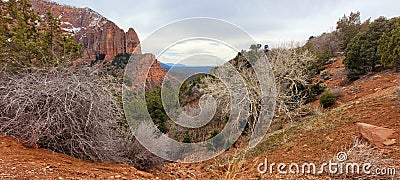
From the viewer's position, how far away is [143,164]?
4.56 m

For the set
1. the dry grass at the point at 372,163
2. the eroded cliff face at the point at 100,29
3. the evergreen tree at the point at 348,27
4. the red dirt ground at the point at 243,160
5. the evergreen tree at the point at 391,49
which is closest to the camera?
the red dirt ground at the point at 243,160

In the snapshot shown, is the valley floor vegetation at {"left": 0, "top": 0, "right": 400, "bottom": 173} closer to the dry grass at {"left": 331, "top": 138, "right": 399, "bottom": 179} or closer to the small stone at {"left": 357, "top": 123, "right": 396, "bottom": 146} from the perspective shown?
the small stone at {"left": 357, "top": 123, "right": 396, "bottom": 146}

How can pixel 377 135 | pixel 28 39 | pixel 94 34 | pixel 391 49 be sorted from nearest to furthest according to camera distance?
pixel 377 135 → pixel 28 39 → pixel 391 49 → pixel 94 34

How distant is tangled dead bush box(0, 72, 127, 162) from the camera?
326 centimetres

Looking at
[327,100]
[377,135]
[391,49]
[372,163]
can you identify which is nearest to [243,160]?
[372,163]

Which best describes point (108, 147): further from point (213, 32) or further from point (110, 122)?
point (213, 32)

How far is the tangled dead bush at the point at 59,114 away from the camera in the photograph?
3.26 meters

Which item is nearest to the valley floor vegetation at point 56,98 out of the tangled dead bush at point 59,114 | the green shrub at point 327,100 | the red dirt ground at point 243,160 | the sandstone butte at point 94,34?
the tangled dead bush at point 59,114

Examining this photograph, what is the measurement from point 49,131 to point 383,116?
223 inches

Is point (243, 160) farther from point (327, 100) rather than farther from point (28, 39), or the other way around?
point (327, 100)

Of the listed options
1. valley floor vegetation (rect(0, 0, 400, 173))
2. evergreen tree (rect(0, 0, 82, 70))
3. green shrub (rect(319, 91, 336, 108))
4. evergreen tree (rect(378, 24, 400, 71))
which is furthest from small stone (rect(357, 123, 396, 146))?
evergreen tree (rect(378, 24, 400, 71))

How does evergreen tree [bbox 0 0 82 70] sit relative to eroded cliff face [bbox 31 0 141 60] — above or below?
below

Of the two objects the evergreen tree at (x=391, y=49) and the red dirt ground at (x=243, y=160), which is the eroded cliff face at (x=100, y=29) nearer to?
the evergreen tree at (x=391, y=49)

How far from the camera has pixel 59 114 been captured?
10.8 feet
